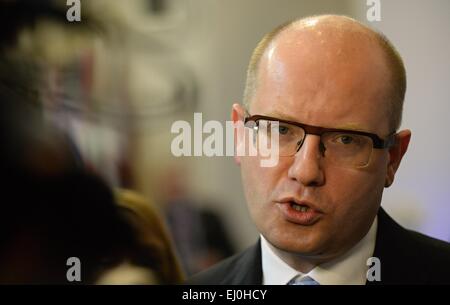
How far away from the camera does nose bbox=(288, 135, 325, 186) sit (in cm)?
153

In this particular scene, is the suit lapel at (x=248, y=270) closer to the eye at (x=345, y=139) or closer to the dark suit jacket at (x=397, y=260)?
the dark suit jacket at (x=397, y=260)

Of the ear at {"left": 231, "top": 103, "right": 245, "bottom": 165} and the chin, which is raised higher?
the ear at {"left": 231, "top": 103, "right": 245, "bottom": 165}

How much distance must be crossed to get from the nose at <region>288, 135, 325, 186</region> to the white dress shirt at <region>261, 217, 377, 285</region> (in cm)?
19

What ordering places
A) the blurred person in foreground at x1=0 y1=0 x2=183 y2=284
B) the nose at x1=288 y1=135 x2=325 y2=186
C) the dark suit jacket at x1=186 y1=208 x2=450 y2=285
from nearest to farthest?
the nose at x1=288 y1=135 x2=325 y2=186, the dark suit jacket at x1=186 y1=208 x2=450 y2=285, the blurred person in foreground at x1=0 y1=0 x2=183 y2=284

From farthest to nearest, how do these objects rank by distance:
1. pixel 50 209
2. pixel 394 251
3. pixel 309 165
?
1. pixel 50 209
2. pixel 394 251
3. pixel 309 165

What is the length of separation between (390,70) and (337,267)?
45 cm

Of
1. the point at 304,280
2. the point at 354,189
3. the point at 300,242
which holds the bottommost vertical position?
the point at 304,280

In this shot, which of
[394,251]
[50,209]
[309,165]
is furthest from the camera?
[50,209]

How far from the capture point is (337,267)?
1647 mm

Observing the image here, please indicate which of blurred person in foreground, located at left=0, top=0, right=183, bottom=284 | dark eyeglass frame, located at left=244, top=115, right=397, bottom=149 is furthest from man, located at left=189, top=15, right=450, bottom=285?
blurred person in foreground, located at left=0, top=0, right=183, bottom=284

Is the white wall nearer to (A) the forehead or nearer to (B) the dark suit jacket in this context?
(B) the dark suit jacket

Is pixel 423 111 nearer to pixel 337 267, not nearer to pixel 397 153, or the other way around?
pixel 397 153

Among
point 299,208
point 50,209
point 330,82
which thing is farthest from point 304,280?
point 50,209
